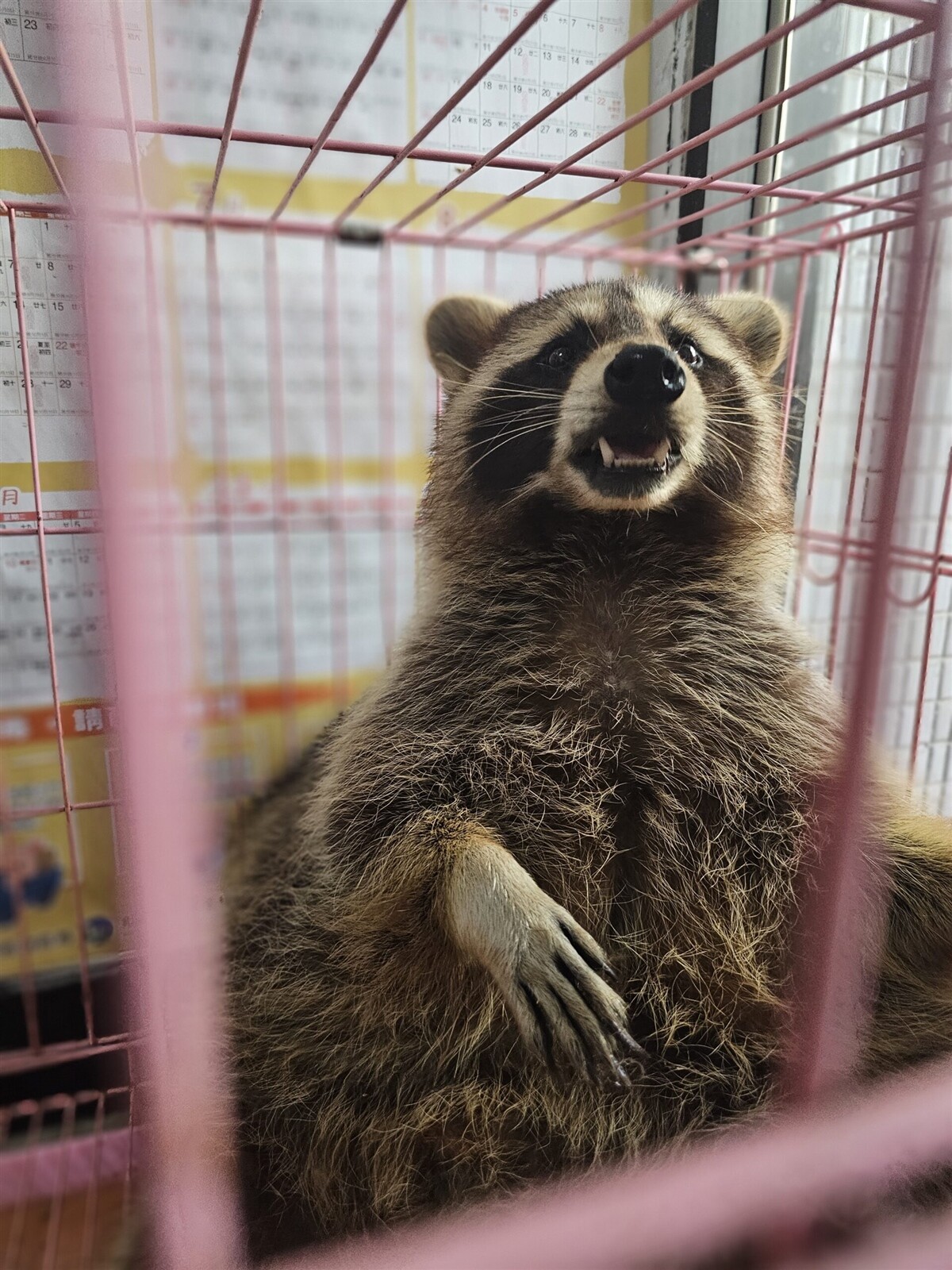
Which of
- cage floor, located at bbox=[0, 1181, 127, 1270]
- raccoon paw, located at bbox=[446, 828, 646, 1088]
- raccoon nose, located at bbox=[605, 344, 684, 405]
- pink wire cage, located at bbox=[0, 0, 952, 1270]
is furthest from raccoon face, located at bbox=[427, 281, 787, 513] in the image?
cage floor, located at bbox=[0, 1181, 127, 1270]

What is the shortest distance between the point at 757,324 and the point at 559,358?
30cm

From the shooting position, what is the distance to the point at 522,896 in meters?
0.83

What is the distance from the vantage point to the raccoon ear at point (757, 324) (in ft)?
3.73

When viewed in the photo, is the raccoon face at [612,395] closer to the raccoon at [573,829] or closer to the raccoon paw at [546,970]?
the raccoon at [573,829]

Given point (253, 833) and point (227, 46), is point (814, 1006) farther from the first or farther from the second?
point (227, 46)

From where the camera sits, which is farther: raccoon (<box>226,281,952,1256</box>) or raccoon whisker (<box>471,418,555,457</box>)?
raccoon whisker (<box>471,418,555,457</box>)

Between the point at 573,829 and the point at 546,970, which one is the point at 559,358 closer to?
the point at 573,829

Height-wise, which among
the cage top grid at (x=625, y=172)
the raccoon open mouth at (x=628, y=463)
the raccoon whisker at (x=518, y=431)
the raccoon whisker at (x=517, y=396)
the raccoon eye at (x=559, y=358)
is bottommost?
the raccoon open mouth at (x=628, y=463)

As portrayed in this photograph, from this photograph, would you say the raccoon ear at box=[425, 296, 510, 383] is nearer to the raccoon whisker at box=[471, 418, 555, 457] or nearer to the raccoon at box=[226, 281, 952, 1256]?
the raccoon at box=[226, 281, 952, 1256]

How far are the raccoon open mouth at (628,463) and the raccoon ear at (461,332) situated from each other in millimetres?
360

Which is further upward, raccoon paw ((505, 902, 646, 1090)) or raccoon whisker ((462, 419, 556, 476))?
raccoon whisker ((462, 419, 556, 476))

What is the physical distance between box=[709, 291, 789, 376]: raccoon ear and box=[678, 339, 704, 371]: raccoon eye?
10 cm

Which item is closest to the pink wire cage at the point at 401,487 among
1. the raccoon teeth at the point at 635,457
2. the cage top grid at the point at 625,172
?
the cage top grid at the point at 625,172

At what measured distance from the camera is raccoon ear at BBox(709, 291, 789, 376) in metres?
1.14
